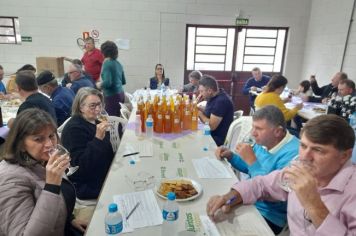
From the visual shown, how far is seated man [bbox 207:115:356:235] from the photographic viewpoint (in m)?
1.07

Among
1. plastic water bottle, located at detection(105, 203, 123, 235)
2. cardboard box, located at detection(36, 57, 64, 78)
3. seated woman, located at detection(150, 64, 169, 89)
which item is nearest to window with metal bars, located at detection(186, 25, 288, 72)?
seated woman, located at detection(150, 64, 169, 89)

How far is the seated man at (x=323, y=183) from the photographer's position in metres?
1.07

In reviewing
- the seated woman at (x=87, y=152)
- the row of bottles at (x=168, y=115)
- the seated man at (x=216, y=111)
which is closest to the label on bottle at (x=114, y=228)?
the seated woman at (x=87, y=152)

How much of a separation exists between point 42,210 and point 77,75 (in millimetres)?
3436

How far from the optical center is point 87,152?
1.97 meters

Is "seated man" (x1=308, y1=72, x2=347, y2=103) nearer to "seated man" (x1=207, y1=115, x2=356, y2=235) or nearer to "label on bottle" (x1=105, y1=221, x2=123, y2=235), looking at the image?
"seated man" (x1=207, y1=115, x2=356, y2=235)

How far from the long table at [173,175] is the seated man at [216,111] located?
0.39 metres

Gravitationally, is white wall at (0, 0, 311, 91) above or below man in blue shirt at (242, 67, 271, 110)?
above

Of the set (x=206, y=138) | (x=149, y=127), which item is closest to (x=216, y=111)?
(x=206, y=138)

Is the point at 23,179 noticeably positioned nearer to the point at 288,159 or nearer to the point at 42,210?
the point at 42,210

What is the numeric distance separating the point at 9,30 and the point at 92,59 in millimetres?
2415

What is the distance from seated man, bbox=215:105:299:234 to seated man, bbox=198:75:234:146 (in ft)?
3.55

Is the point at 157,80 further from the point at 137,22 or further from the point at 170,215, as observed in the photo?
the point at 170,215

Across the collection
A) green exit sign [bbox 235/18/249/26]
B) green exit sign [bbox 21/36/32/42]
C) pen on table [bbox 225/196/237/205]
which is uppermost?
green exit sign [bbox 235/18/249/26]
